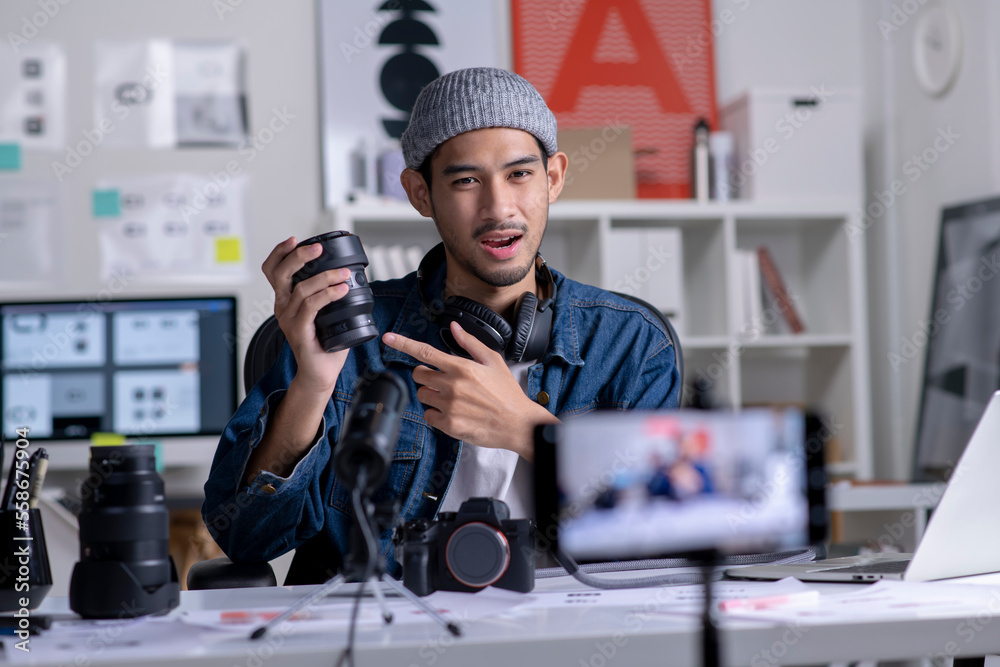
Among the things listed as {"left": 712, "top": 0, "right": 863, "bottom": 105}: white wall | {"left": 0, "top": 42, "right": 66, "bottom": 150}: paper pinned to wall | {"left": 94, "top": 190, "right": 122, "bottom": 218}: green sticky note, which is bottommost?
{"left": 94, "top": 190, "right": 122, "bottom": 218}: green sticky note

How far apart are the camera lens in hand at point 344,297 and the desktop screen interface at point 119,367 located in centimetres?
177

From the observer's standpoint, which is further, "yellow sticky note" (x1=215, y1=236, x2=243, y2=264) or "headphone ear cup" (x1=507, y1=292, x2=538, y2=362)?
"yellow sticky note" (x1=215, y1=236, x2=243, y2=264)

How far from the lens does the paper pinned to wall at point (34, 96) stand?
283 cm

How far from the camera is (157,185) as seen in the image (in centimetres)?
288

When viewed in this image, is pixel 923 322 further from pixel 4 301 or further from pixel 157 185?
pixel 4 301

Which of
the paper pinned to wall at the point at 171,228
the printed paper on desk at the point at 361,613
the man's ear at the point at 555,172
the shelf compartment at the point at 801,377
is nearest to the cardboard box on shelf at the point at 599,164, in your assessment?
the shelf compartment at the point at 801,377

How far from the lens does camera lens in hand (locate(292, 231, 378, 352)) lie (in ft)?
3.21

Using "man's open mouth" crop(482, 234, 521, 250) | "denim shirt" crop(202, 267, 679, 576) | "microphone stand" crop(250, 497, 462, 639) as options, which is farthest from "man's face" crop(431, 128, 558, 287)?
"microphone stand" crop(250, 497, 462, 639)

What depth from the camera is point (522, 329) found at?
135 centimetres

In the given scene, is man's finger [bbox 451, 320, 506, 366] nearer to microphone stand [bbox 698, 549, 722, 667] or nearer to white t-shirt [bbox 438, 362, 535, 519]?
white t-shirt [bbox 438, 362, 535, 519]

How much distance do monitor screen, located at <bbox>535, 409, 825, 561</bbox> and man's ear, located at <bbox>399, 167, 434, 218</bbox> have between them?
2.72ft

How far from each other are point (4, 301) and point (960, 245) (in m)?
2.87

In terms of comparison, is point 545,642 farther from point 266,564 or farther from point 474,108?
point 474,108

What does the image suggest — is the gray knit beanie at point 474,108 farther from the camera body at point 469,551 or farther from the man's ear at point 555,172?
the camera body at point 469,551
